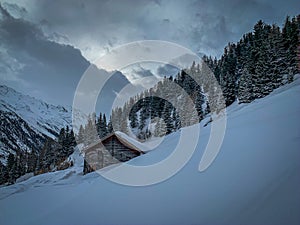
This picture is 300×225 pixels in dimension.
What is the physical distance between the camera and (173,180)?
8578mm

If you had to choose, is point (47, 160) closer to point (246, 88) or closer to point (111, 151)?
point (111, 151)

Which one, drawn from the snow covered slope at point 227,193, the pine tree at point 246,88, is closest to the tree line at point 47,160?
the pine tree at point 246,88

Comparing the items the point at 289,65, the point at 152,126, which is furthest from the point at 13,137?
the point at 289,65

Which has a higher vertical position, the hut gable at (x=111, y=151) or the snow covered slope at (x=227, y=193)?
the hut gable at (x=111, y=151)

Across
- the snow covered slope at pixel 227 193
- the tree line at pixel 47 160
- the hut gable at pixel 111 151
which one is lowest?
the snow covered slope at pixel 227 193

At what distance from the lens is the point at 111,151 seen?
2356cm

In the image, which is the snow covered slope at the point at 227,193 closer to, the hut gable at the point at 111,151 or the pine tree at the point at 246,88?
the hut gable at the point at 111,151

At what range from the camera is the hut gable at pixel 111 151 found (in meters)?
23.2

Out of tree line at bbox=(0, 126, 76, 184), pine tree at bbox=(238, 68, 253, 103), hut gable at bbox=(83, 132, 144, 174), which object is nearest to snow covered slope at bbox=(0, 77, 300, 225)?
hut gable at bbox=(83, 132, 144, 174)

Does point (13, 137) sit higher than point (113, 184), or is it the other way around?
point (13, 137)

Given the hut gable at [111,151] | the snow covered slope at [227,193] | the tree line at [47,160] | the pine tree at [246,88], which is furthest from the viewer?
the tree line at [47,160]

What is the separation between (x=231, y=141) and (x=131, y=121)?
203 feet

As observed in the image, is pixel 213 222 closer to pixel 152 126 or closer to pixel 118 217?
pixel 118 217

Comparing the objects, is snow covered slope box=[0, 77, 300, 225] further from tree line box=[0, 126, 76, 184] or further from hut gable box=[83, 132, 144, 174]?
tree line box=[0, 126, 76, 184]
